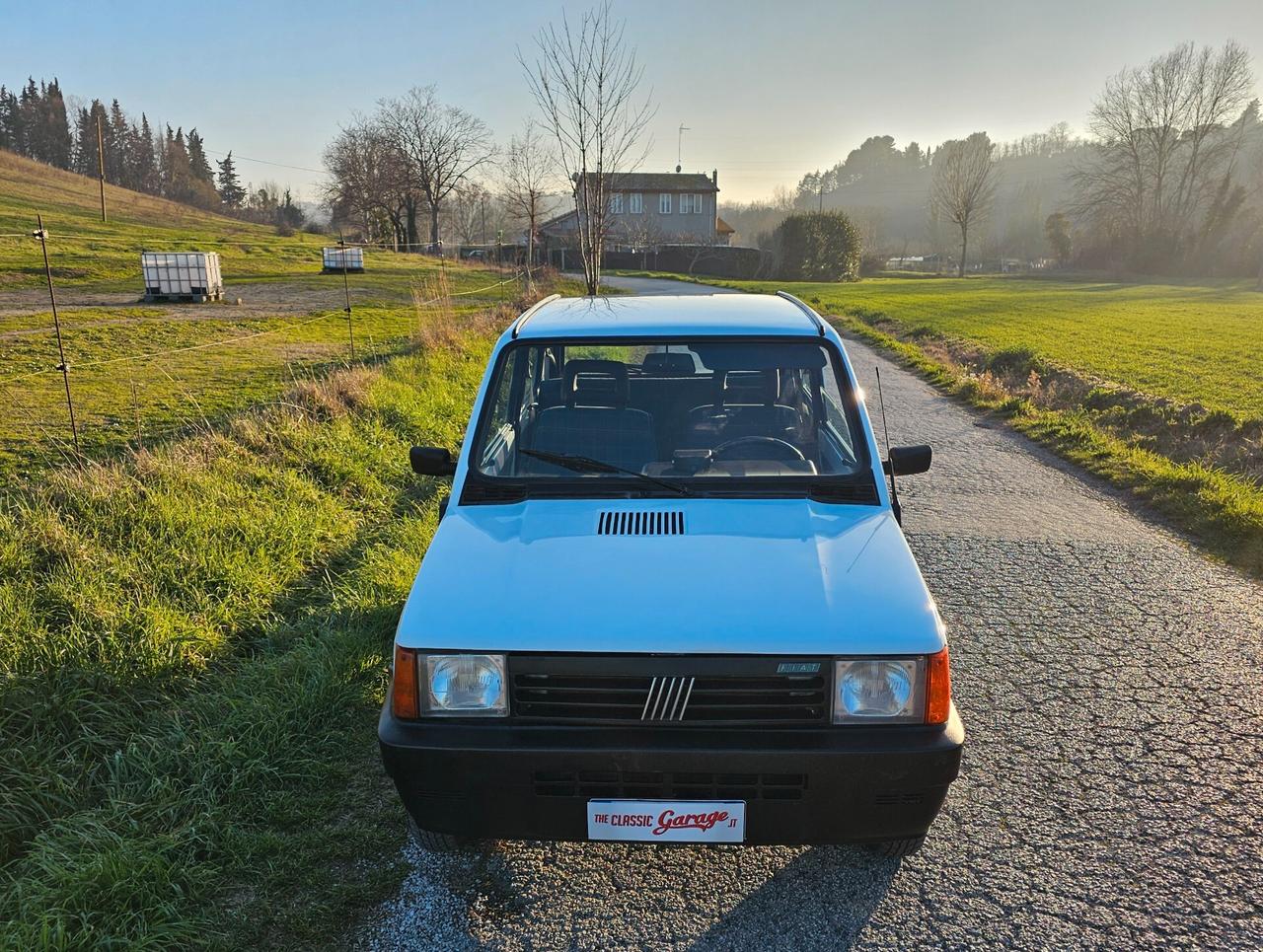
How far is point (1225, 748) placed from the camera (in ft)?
12.0

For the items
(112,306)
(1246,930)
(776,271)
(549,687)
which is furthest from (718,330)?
(776,271)

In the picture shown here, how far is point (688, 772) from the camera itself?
241cm

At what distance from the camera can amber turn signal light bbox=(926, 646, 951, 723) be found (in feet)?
8.10

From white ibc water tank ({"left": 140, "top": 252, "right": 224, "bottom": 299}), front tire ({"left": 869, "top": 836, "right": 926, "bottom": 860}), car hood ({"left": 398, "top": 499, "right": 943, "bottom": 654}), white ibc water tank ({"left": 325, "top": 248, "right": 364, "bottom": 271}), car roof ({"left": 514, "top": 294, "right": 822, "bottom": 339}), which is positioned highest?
white ibc water tank ({"left": 325, "top": 248, "right": 364, "bottom": 271})

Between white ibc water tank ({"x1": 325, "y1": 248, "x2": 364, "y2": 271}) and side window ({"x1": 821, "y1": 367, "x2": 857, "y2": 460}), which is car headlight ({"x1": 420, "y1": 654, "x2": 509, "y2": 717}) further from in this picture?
white ibc water tank ({"x1": 325, "y1": 248, "x2": 364, "y2": 271})

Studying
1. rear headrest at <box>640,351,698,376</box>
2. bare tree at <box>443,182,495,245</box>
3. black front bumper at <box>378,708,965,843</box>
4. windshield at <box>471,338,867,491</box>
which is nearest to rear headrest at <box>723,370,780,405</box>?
windshield at <box>471,338,867,491</box>

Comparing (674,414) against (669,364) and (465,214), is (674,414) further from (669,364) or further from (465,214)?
(465,214)

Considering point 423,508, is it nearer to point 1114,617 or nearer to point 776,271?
point 1114,617

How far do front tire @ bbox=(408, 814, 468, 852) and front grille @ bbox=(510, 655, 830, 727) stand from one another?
22.6 inches

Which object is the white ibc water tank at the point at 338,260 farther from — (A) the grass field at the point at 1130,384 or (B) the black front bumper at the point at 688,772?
(B) the black front bumper at the point at 688,772

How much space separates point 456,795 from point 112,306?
23.3 m

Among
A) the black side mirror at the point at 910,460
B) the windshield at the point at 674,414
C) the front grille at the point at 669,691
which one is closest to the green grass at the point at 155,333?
the windshield at the point at 674,414

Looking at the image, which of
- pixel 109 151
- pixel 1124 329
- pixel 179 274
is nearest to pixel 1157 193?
pixel 1124 329

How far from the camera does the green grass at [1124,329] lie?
15094 mm
